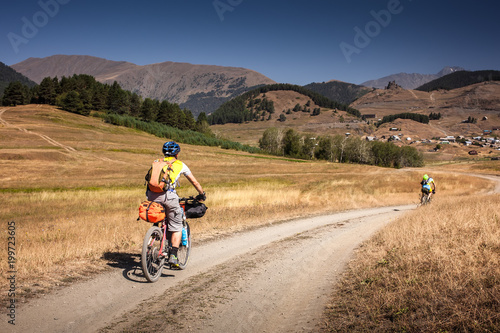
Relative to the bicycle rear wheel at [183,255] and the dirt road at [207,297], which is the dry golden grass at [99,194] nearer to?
the dirt road at [207,297]

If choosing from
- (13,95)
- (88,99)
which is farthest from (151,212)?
(13,95)

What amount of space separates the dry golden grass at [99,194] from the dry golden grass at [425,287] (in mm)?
5967

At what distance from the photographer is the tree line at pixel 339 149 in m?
129

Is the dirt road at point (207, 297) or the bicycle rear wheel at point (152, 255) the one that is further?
the bicycle rear wheel at point (152, 255)

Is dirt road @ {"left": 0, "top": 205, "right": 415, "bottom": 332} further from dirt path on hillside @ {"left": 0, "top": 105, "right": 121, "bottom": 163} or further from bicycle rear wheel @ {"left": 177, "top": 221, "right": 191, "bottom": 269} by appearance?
dirt path on hillside @ {"left": 0, "top": 105, "right": 121, "bottom": 163}

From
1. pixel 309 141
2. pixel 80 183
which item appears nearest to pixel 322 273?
pixel 80 183

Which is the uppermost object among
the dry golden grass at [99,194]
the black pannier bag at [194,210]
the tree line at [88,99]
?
the tree line at [88,99]

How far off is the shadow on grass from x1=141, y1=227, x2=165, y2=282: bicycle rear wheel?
0.96 feet

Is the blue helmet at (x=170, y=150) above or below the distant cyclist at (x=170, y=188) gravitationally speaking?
above

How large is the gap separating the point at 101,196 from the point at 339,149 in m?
115

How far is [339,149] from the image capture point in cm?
12938

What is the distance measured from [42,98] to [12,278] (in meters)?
157

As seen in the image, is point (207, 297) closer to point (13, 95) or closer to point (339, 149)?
point (339, 149)

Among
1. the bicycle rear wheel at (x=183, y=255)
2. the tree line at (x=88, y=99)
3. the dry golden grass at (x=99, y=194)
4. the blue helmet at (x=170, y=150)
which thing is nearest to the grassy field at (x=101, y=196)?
the dry golden grass at (x=99, y=194)
